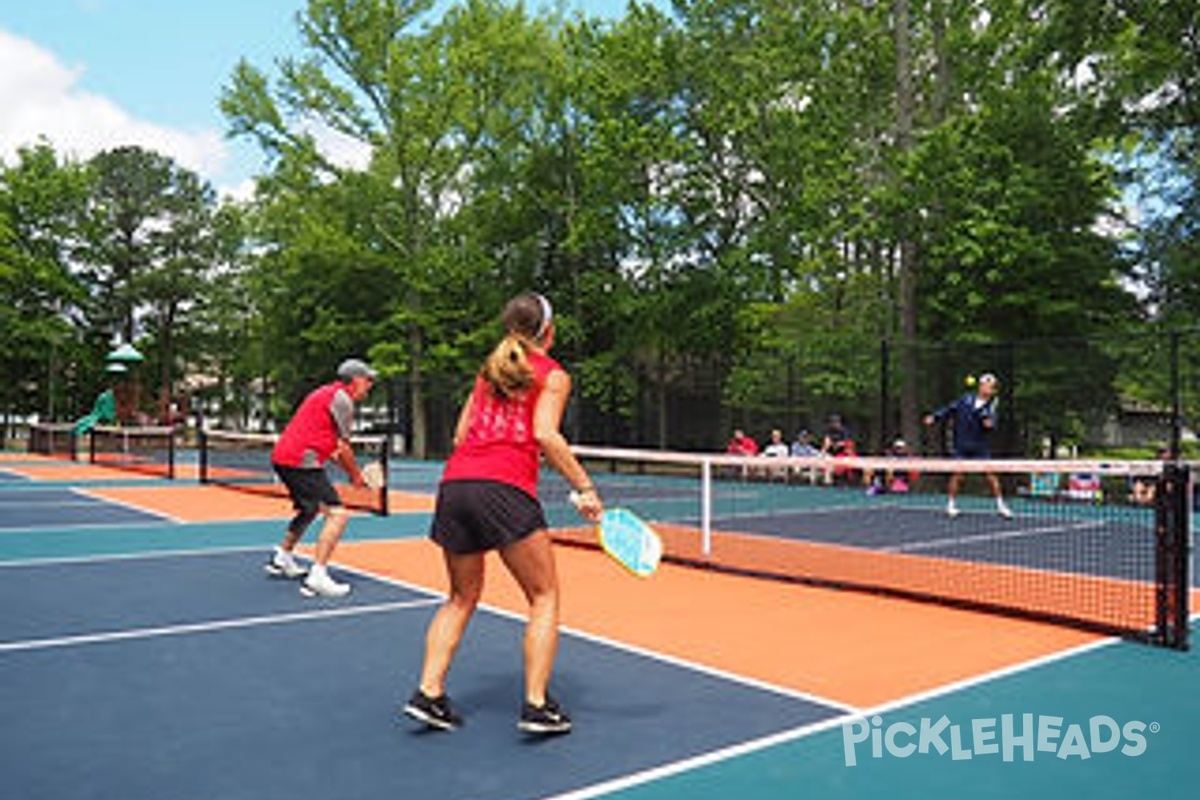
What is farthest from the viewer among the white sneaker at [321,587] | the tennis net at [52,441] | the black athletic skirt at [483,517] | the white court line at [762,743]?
the tennis net at [52,441]

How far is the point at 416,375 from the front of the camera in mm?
34750

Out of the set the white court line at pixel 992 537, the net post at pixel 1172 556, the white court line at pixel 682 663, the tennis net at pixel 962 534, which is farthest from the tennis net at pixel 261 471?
the net post at pixel 1172 556

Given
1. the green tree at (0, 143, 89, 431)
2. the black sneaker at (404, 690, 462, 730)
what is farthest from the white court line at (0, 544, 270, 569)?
the green tree at (0, 143, 89, 431)

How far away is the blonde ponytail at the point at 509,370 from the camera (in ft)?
12.8

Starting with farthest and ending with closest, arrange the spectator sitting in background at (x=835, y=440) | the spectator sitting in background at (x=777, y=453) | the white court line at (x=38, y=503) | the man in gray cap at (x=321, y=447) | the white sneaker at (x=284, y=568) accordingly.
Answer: the spectator sitting in background at (x=777, y=453)
the spectator sitting in background at (x=835, y=440)
the white court line at (x=38, y=503)
the white sneaker at (x=284, y=568)
the man in gray cap at (x=321, y=447)

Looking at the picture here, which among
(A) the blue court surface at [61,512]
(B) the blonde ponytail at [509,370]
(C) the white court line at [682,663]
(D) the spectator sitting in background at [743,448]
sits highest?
(B) the blonde ponytail at [509,370]

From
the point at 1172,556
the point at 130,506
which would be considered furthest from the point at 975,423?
the point at 130,506

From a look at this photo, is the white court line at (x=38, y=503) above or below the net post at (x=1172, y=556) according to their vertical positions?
below

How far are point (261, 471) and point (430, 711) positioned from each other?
58.4 ft

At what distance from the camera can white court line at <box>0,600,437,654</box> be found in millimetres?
5609

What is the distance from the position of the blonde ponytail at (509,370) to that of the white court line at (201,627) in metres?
3.12

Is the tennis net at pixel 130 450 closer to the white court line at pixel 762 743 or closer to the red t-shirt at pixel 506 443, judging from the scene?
the red t-shirt at pixel 506 443

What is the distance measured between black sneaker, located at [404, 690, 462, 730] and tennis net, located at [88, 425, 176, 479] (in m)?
17.0

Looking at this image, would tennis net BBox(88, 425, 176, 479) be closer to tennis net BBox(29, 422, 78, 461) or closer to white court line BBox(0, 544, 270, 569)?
tennis net BBox(29, 422, 78, 461)
